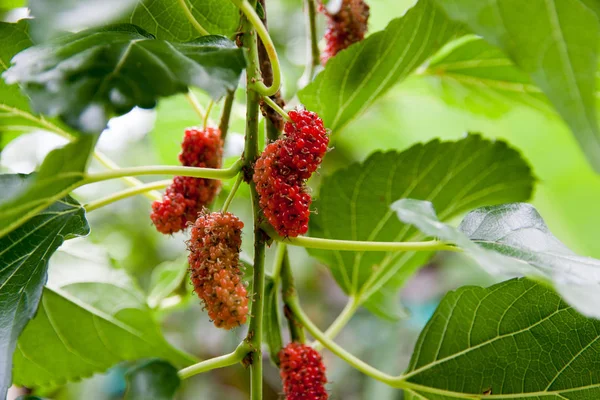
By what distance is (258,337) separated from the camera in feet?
1.73

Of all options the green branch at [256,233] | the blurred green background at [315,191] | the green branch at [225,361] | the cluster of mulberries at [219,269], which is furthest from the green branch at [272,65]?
the blurred green background at [315,191]

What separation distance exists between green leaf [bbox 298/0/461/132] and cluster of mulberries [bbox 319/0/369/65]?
0.10 metres

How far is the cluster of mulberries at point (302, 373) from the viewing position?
61 cm

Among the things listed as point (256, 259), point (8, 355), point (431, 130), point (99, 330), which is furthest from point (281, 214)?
point (431, 130)

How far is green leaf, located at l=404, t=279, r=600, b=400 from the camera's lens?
56cm

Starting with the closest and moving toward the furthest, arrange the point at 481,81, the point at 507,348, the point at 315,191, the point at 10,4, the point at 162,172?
the point at 162,172 → the point at 507,348 → the point at 10,4 → the point at 481,81 → the point at 315,191

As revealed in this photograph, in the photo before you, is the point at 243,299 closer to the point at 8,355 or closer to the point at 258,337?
the point at 258,337

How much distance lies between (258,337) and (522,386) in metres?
0.27

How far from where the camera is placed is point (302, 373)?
61cm

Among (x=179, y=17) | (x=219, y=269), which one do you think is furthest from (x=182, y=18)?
(x=219, y=269)

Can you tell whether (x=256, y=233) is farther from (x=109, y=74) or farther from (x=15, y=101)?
(x=15, y=101)

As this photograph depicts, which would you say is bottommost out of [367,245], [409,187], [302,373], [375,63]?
[302,373]

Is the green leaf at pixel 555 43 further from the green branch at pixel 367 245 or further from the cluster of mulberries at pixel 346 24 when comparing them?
the cluster of mulberries at pixel 346 24

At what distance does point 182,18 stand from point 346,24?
239 millimetres
